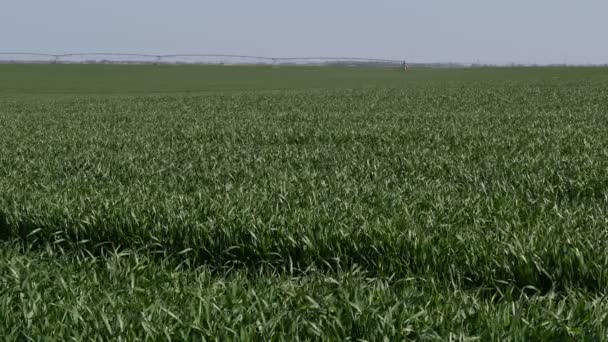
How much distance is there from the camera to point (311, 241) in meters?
5.54

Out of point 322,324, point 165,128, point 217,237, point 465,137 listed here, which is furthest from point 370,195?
point 165,128

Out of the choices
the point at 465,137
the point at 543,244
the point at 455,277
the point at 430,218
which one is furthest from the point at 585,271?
the point at 465,137

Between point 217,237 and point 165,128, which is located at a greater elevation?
point 217,237

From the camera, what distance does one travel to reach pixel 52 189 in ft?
26.8

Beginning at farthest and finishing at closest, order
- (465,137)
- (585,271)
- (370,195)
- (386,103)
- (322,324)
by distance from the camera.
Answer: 1. (386,103)
2. (465,137)
3. (370,195)
4. (585,271)
5. (322,324)

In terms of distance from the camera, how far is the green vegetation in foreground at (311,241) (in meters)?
3.67

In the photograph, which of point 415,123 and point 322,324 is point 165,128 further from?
point 322,324

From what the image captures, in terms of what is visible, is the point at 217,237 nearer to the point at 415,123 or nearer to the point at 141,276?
the point at 141,276

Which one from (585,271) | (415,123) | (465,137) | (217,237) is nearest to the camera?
(585,271)

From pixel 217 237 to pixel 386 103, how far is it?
75.3 feet

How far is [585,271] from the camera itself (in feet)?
15.2

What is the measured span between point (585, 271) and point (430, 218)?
1521 mm

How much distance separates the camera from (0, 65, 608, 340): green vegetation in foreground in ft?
12.1

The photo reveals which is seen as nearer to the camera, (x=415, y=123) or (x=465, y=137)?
(x=465, y=137)
